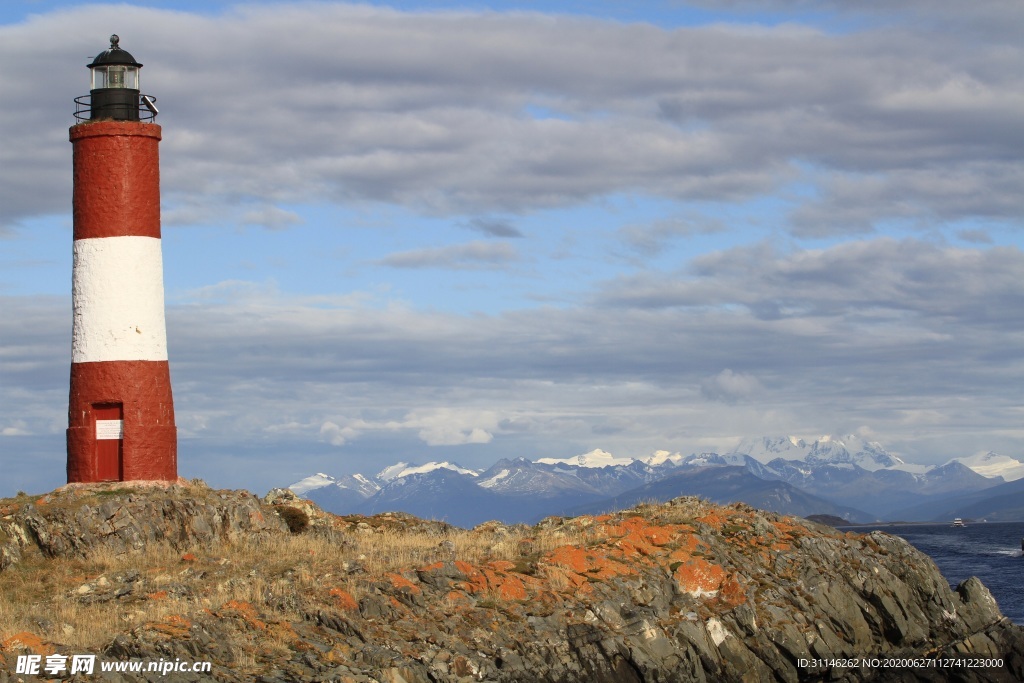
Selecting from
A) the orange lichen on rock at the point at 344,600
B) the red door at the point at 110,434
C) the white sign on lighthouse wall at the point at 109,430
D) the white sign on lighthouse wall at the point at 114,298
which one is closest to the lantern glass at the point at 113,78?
the white sign on lighthouse wall at the point at 114,298

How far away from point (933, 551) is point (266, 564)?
148m

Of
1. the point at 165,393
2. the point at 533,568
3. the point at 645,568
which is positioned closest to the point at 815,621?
the point at 645,568

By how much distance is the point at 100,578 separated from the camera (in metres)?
32.3

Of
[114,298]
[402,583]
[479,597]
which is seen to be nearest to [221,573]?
[402,583]

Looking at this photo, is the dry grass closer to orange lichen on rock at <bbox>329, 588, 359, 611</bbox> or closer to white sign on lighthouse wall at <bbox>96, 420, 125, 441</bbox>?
orange lichen on rock at <bbox>329, 588, 359, 611</bbox>

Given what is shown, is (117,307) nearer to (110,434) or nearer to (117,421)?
(117,421)

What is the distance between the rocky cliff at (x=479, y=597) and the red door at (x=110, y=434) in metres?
1.48

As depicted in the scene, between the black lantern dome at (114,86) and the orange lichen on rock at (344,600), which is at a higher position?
the black lantern dome at (114,86)

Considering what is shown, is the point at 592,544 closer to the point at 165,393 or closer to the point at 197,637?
the point at 197,637

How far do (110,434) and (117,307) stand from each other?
394 centimetres

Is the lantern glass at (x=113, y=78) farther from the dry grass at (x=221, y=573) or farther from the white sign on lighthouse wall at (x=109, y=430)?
the dry grass at (x=221, y=573)

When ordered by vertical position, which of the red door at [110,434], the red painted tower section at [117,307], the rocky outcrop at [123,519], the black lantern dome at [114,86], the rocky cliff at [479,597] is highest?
the black lantern dome at [114,86]

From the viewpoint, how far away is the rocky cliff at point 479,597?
87.7 feet

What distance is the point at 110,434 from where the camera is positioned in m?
39.2
